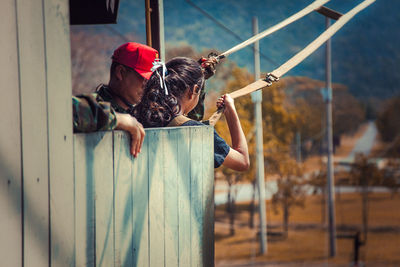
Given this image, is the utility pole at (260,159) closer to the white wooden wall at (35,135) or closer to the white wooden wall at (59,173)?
the white wooden wall at (59,173)

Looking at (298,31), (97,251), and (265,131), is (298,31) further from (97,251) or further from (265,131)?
(97,251)

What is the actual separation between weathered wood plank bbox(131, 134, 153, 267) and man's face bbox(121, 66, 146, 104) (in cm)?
50

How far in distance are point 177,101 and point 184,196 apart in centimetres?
43

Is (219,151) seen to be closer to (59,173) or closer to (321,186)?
(59,173)

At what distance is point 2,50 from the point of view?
1.05 metres

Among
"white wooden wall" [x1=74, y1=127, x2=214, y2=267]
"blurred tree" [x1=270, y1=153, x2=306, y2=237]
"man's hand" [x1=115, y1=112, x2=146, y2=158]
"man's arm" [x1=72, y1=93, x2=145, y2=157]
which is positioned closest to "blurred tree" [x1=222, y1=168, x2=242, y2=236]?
"blurred tree" [x1=270, y1=153, x2=306, y2=237]

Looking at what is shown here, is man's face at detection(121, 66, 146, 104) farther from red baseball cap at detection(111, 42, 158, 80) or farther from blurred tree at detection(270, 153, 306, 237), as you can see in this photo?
blurred tree at detection(270, 153, 306, 237)

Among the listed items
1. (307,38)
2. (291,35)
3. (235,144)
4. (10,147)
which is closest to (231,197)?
(291,35)

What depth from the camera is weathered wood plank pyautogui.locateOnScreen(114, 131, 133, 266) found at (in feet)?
4.61

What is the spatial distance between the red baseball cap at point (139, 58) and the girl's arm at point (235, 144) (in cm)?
38

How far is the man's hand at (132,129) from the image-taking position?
4.60 ft

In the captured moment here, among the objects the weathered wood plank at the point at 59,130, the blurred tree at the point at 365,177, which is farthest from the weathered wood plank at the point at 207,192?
the blurred tree at the point at 365,177

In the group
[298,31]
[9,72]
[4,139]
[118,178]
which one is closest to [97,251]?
[118,178]

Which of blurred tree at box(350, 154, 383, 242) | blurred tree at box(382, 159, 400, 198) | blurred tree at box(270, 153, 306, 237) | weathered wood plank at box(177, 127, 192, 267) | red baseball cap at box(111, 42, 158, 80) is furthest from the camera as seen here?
blurred tree at box(350, 154, 383, 242)
